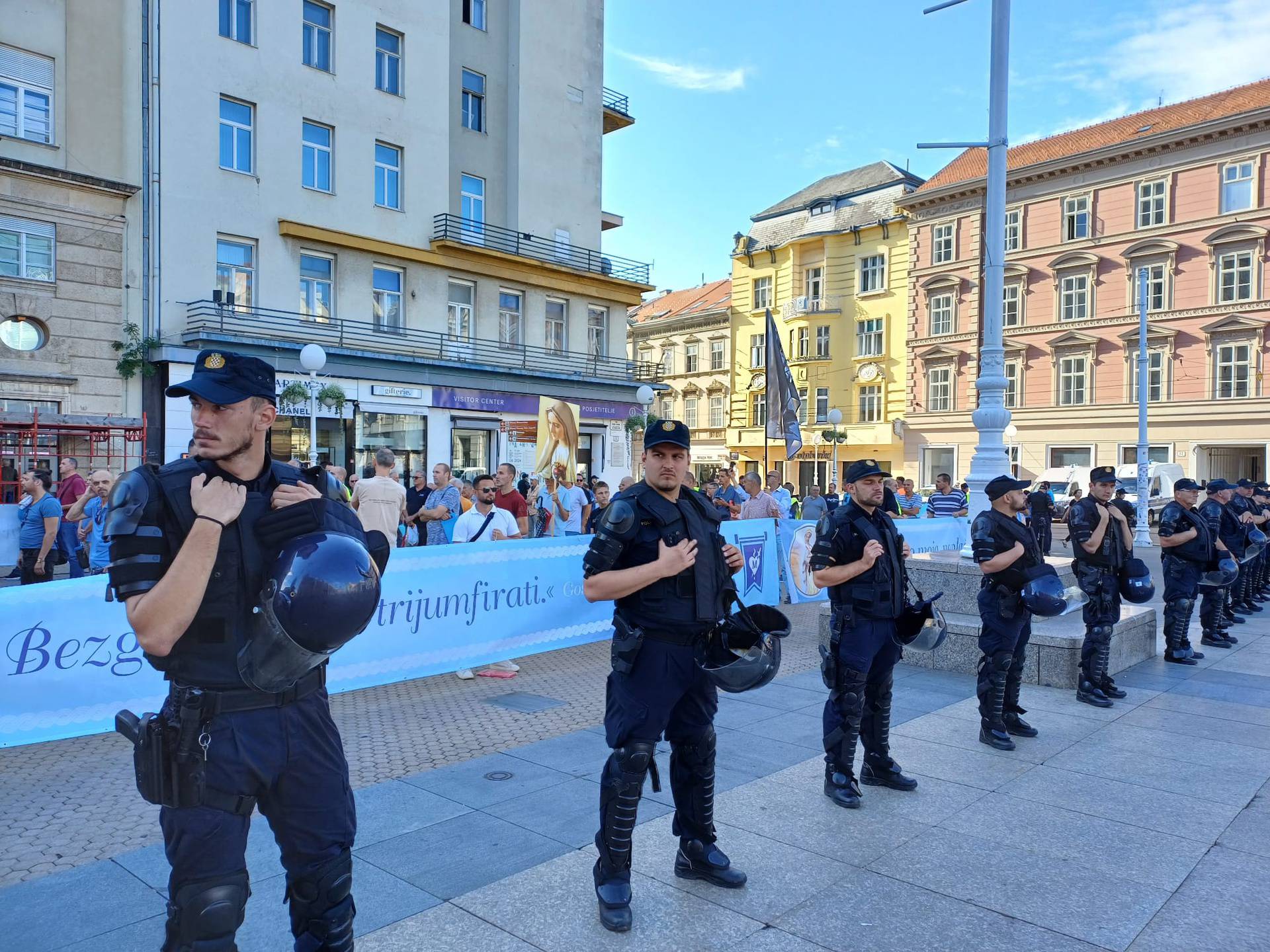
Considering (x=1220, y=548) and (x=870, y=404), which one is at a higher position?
(x=870, y=404)

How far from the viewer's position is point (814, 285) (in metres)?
51.5

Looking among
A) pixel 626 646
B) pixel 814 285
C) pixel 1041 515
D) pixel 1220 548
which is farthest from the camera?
pixel 814 285

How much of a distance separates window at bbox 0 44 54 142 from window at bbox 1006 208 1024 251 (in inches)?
1478

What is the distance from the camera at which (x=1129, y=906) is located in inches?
150

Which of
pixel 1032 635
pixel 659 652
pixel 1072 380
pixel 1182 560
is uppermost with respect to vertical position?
pixel 1072 380

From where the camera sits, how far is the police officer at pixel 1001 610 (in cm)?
606

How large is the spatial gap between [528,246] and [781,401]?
604 inches

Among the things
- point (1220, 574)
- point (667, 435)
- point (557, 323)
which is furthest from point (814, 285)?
point (667, 435)

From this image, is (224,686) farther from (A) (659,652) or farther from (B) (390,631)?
(B) (390,631)

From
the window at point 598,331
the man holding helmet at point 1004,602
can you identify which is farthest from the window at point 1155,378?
the man holding helmet at point 1004,602

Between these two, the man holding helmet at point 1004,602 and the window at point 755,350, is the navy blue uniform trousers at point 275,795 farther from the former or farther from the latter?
the window at point 755,350

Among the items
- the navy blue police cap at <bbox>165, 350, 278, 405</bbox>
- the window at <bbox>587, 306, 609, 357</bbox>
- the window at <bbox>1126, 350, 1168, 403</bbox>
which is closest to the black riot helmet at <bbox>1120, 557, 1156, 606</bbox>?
the navy blue police cap at <bbox>165, 350, 278, 405</bbox>

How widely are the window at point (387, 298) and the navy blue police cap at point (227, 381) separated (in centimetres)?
2344

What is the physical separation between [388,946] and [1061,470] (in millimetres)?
36448
